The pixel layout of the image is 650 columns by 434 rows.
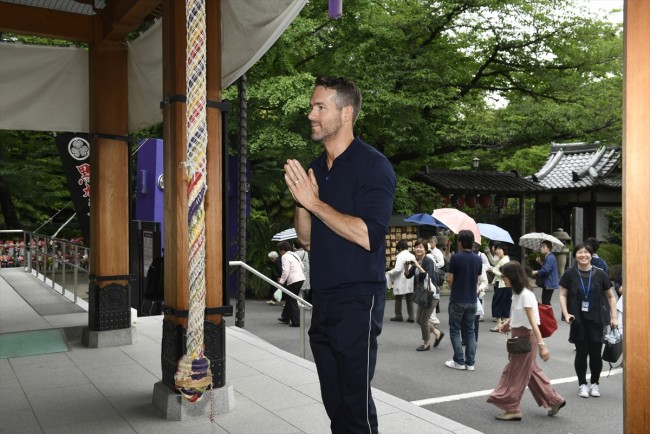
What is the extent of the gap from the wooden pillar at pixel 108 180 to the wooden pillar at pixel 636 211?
6174mm

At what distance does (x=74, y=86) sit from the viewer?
7.28 meters

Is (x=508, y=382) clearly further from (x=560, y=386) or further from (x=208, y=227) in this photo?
(x=208, y=227)

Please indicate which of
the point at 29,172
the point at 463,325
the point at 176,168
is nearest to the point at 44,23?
the point at 176,168

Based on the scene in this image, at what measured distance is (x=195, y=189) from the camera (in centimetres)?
249

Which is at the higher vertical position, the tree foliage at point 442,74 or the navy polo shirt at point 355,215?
the tree foliage at point 442,74

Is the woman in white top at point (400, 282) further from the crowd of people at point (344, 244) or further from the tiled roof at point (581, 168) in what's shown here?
the tiled roof at point (581, 168)

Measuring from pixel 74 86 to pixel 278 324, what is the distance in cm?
666

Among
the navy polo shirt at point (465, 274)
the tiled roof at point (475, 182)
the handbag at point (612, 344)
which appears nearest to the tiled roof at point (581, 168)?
the tiled roof at point (475, 182)

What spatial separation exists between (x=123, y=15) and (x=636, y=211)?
5.79 metres

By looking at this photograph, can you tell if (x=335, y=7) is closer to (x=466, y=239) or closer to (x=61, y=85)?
(x=61, y=85)

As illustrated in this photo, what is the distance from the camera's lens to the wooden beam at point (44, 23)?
6.41 meters

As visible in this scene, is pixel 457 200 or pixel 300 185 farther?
pixel 457 200

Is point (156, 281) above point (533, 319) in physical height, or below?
above

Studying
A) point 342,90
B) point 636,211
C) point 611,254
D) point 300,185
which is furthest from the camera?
point 611,254
